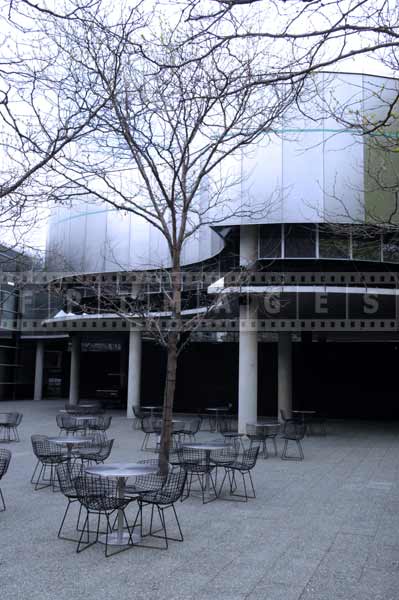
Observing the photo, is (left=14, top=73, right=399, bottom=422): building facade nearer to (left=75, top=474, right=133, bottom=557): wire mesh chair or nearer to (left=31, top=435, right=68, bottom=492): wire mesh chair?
(left=31, top=435, right=68, bottom=492): wire mesh chair

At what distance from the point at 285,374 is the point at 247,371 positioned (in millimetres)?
4597

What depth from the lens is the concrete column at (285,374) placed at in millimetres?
23156

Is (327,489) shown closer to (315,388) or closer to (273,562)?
(273,562)

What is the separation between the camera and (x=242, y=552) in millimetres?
6492

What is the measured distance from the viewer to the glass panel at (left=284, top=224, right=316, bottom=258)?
17750 mm

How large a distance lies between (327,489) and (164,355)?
68.0ft

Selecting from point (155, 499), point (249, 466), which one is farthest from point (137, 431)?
point (155, 499)

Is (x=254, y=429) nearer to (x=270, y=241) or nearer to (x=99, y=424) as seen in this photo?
(x=99, y=424)

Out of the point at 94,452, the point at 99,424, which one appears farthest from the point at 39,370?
the point at 94,452

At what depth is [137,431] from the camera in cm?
2066

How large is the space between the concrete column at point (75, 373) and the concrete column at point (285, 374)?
39.0ft

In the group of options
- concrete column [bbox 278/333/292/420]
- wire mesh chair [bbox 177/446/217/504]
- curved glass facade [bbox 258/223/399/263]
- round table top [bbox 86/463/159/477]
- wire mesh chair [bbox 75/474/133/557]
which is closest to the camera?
wire mesh chair [bbox 75/474/133/557]

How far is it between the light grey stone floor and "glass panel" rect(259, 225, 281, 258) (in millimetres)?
8419

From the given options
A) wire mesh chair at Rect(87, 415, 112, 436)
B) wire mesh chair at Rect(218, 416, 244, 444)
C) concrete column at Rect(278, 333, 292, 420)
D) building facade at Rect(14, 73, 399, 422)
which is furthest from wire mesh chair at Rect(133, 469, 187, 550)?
concrete column at Rect(278, 333, 292, 420)
